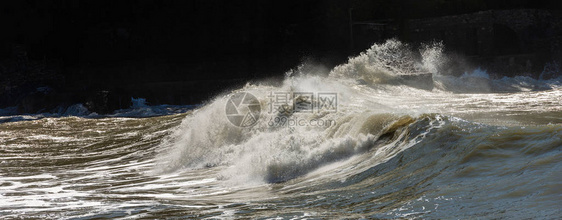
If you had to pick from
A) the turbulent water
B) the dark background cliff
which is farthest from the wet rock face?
the turbulent water

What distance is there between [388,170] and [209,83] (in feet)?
58.1

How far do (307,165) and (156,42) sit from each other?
19.1 metres

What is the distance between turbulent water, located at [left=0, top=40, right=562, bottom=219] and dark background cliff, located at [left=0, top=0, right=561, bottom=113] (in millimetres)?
11610

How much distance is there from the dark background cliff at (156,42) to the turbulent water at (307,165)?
11.6 meters

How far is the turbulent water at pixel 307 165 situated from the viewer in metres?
4.83

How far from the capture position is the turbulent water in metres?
4.83

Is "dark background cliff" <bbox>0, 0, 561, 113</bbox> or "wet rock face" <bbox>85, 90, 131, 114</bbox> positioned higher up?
"dark background cliff" <bbox>0, 0, 561, 113</bbox>

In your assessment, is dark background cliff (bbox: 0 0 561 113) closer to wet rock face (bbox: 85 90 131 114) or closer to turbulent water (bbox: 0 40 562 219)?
wet rock face (bbox: 85 90 131 114)

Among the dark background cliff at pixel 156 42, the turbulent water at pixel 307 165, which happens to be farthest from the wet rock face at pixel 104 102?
the turbulent water at pixel 307 165

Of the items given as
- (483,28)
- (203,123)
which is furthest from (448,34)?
(203,123)

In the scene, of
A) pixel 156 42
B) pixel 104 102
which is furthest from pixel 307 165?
pixel 156 42

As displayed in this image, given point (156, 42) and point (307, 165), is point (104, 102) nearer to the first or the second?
point (156, 42)

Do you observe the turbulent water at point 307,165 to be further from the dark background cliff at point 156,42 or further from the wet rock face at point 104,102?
the dark background cliff at point 156,42

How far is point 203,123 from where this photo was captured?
11078 millimetres
